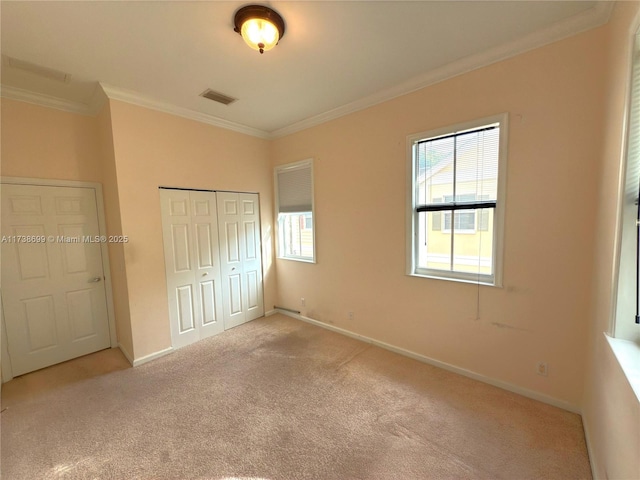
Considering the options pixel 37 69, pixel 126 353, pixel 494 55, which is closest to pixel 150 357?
pixel 126 353

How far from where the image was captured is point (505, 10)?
1.73 meters

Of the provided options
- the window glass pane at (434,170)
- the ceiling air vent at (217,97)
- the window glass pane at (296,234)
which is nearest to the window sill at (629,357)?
the window glass pane at (434,170)

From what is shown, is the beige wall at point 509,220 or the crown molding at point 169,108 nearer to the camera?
the beige wall at point 509,220

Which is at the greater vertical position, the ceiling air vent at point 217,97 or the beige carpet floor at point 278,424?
the ceiling air vent at point 217,97

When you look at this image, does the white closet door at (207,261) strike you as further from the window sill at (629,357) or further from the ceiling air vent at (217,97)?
the window sill at (629,357)

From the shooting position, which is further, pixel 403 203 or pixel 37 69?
pixel 403 203

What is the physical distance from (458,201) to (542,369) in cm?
156

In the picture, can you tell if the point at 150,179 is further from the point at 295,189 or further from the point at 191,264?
the point at 295,189

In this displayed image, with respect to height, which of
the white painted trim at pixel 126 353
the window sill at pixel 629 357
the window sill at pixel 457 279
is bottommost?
the white painted trim at pixel 126 353

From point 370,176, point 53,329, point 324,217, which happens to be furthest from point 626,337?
point 53,329

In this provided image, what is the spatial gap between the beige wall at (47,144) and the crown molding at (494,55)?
2.89m

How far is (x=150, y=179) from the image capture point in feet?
9.55

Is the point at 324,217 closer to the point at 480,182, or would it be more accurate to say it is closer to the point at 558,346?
the point at 480,182

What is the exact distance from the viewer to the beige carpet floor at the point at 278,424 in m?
1.62
